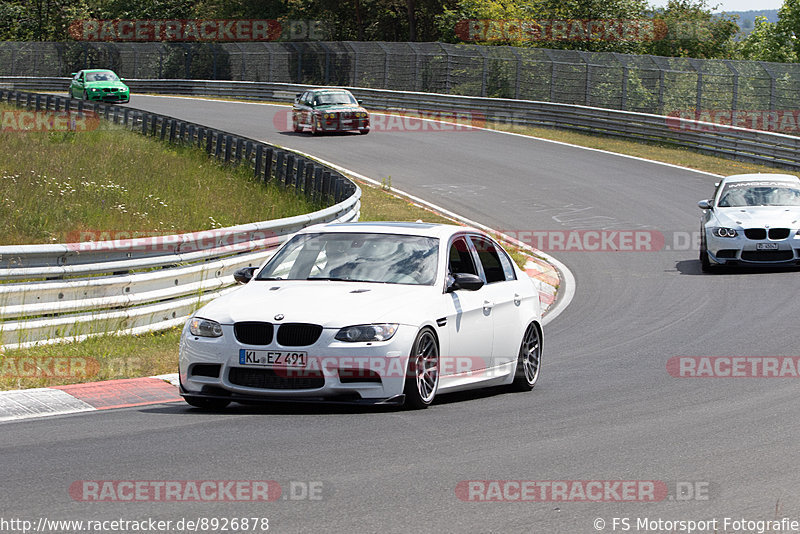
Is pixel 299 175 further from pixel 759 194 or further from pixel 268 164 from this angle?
pixel 759 194

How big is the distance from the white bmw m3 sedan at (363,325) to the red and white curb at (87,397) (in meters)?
0.82

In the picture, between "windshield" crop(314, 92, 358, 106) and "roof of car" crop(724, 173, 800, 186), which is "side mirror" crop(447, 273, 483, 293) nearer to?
"roof of car" crop(724, 173, 800, 186)

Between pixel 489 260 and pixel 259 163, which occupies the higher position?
pixel 489 260

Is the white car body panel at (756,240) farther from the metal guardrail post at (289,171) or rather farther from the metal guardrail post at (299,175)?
the metal guardrail post at (289,171)

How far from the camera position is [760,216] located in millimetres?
19734

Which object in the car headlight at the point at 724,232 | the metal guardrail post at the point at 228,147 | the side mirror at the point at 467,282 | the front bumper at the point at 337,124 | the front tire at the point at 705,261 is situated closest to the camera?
the side mirror at the point at 467,282

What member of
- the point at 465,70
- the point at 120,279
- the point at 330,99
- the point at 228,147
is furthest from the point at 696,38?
the point at 120,279

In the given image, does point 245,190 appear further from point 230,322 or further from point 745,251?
point 230,322

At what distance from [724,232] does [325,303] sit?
12.5m

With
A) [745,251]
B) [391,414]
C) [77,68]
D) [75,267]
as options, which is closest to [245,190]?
[745,251]

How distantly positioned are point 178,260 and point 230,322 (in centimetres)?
462

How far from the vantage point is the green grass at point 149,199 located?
34.9 feet

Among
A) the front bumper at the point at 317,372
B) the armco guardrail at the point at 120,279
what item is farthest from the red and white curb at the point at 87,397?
the armco guardrail at the point at 120,279

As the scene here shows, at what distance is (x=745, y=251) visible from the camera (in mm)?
19453
